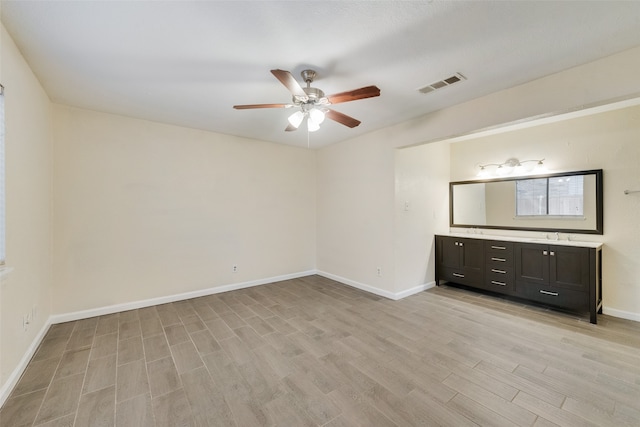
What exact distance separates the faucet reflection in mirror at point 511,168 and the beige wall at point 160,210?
10.8 ft

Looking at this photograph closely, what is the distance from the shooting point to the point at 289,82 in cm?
185

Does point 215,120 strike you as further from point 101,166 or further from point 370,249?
point 370,249

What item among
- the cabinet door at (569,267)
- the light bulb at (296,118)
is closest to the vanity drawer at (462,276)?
the cabinet door at (569,267)

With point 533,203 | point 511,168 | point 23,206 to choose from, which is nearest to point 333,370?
point 23,206

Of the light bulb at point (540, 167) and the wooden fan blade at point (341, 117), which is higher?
the wooden fan blade at point (341, 117)

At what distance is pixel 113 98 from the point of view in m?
2.75

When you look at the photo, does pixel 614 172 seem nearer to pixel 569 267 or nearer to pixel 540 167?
pixel 540 167

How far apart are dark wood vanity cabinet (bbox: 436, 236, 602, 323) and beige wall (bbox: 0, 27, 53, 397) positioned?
4919 mm

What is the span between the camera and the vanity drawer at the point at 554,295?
9.62 ft

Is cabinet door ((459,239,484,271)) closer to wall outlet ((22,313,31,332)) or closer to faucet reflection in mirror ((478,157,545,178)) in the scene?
faucet reflection in mirror ((478,157,545,178))

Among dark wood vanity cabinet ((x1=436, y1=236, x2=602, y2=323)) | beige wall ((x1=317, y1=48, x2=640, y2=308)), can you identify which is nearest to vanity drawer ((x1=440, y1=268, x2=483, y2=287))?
dark wood vanity cabinet ((x1=436, y1=236, x2=602, y2=323))

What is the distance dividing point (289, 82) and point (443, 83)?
5.03 feet

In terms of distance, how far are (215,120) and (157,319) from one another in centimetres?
261

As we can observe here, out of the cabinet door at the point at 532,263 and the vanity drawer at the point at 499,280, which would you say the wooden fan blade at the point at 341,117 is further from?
the vanity drawer at the point at 499,280
